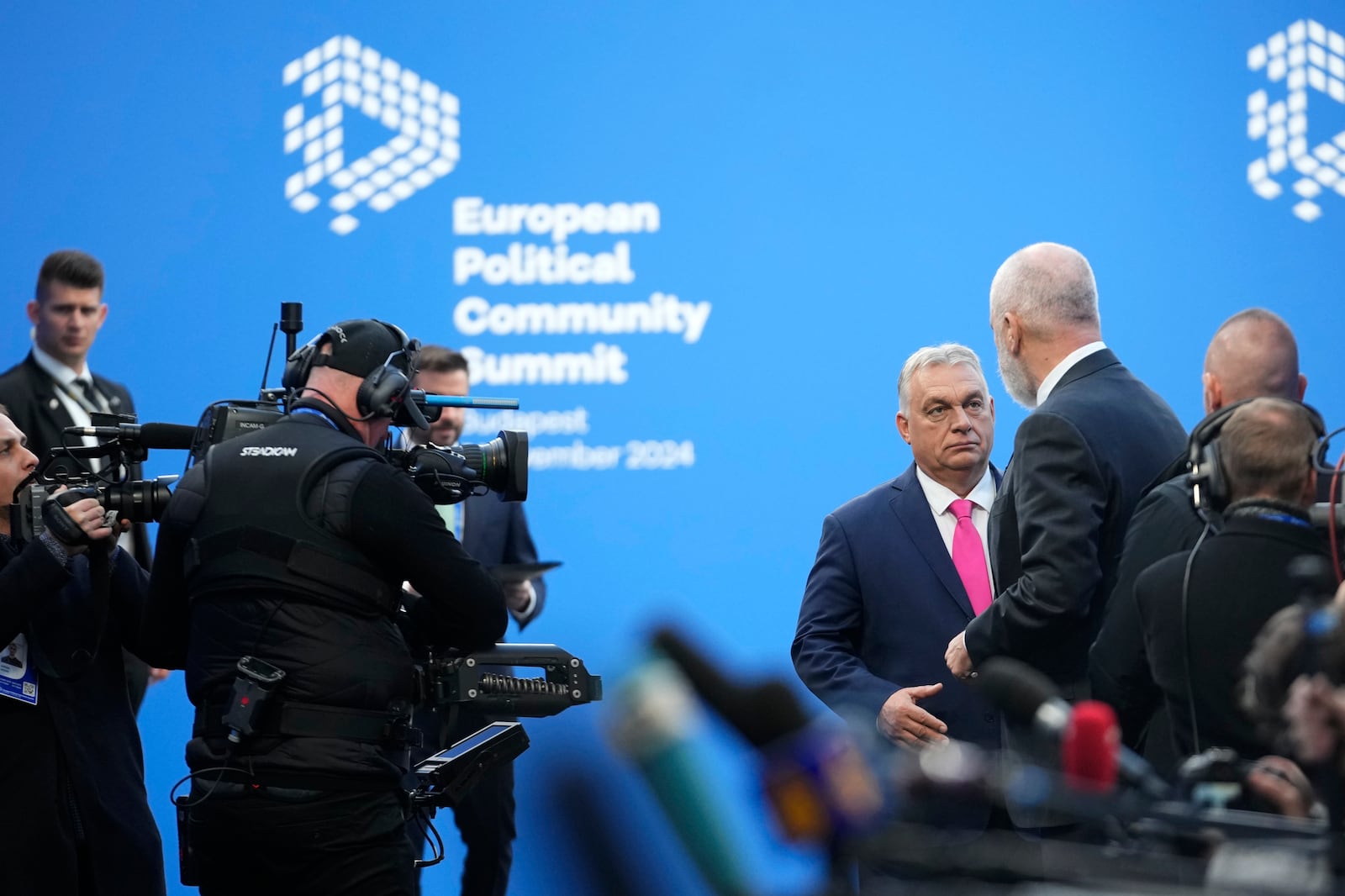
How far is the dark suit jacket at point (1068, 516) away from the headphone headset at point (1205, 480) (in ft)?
1.52

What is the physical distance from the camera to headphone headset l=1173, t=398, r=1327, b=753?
89.8 inches

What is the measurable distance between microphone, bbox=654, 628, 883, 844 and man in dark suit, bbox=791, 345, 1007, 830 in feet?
6.86

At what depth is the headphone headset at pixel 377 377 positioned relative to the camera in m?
3.02

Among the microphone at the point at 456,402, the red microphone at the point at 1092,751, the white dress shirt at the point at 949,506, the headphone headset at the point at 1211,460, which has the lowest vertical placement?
the red microphone at the point at 1092,751

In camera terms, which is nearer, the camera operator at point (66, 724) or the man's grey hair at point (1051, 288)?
the camera operator at point (66, 724)

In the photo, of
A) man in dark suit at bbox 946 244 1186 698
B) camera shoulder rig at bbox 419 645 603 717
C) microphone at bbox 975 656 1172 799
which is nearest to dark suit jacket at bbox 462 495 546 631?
camera shoulder rig at bbox 419 645 603 717

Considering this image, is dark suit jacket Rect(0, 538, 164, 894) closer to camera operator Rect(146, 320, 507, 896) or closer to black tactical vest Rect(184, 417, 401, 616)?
camera operator Rect(146, 320, 507, 896)

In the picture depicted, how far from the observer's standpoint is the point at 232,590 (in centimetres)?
288

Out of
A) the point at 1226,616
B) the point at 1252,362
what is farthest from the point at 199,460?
the point at 1252,362

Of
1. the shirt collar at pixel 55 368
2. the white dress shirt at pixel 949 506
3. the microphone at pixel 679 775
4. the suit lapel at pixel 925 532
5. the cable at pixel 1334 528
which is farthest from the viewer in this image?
the shirt collar at pixel 55 368

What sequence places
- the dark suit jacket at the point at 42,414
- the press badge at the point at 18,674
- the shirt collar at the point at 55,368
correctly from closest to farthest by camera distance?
1. the press badge at the point at 18,674
2. the dark suit jacket at the point at 42,414
3. the shirt collar at the point at 55,368

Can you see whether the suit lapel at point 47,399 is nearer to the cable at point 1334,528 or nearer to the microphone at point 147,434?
the microphone at point 147,434

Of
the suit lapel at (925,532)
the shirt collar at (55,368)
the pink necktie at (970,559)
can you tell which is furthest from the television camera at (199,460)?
the shirt collar at (55,368)

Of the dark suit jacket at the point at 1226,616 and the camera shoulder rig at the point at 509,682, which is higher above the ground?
the dark suit jacket at the point at 1226,616
